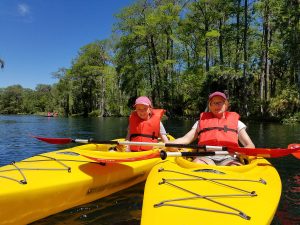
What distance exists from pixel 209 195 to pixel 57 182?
207 centimetres

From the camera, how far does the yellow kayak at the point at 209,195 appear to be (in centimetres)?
352

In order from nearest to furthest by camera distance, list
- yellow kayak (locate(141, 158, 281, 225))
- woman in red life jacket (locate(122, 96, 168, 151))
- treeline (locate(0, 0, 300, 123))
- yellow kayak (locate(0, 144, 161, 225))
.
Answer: yellow kayak (locate(141, 158, 281, 225)) < yellow kayak (locate(0, 144, 161, 225)) < woman in red life jacket (locate(122, 96, 168, 151)) < treeline (locate(0, 0, 300, 123))

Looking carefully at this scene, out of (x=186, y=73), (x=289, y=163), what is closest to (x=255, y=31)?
(x=186, y=73)

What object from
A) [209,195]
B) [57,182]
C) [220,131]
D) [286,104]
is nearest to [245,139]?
[220,131]

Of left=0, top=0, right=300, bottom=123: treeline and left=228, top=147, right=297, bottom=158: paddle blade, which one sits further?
left=0, top=0, right=300, bottom=123: treeline

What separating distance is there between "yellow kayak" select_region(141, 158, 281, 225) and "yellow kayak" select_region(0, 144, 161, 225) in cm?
101

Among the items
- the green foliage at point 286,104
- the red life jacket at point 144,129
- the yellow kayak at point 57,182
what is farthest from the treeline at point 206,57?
the yellow kayak at point 57,182

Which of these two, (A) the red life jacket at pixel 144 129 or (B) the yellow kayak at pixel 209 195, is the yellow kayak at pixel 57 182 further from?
(B) the yellow kayak at pixel 209 195

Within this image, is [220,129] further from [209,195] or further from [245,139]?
[209,195]

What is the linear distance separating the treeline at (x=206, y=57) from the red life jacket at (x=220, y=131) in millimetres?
19130

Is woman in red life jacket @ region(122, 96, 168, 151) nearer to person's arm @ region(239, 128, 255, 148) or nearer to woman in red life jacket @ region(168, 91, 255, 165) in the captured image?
woman in red life jacket @ region(168, 91, 255, 165)

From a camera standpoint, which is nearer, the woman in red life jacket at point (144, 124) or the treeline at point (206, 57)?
the woman in red life jacket at point (144, 124)

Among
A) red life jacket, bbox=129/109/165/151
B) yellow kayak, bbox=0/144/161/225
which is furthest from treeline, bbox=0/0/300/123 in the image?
yellow kayak, bbox=0/144/161/225

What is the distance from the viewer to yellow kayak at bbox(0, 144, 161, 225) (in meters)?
4.34
